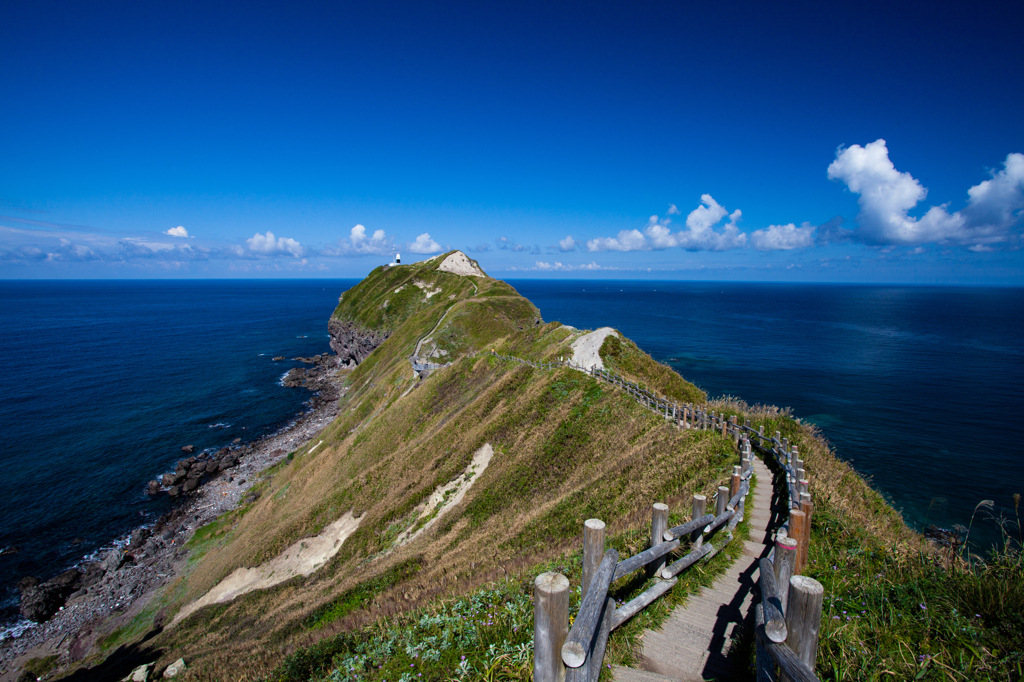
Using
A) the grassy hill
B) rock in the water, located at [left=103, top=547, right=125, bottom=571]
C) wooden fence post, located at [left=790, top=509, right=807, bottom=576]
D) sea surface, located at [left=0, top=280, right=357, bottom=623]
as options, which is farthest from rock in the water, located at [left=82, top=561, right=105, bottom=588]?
wooden fence post, located at [left=790, top=509, right=807, bottom=576]

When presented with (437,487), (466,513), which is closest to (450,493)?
(437,487)

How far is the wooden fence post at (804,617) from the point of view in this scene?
4.19 meters

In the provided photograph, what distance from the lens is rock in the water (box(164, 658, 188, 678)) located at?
16006 mm

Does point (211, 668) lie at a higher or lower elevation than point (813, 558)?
lower

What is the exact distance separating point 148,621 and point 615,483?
32.2 metres

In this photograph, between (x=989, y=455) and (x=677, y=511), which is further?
(x=989, y=455)

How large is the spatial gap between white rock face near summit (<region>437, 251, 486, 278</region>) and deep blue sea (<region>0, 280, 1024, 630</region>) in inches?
1594

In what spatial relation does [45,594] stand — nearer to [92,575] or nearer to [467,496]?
[92,575]

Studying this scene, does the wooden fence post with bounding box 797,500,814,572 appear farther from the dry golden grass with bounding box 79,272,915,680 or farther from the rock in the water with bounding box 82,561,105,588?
the rock in the water with bounding box 82,561,105,588

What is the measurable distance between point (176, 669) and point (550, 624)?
66.1 feet

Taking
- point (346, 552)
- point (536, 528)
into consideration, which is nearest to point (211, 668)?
point (346, 552)

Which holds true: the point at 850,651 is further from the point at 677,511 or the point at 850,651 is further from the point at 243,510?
the point at 243,510

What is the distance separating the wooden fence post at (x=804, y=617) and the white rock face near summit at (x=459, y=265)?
337 feet

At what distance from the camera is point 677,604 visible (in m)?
7.97
